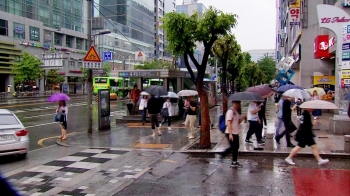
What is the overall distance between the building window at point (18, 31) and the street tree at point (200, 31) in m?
51.3

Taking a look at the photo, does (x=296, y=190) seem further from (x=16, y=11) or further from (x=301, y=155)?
(x=16, y=11)

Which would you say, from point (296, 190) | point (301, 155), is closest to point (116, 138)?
point (301, 155)

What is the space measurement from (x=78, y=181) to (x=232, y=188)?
10.9 feet

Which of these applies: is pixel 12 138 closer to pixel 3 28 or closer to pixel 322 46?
pixel 322 46

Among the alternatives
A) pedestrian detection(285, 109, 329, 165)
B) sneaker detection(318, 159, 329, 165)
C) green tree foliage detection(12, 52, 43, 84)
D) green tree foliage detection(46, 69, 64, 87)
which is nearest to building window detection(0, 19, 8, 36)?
green tree foliage detection(12, 52, 43, 84)

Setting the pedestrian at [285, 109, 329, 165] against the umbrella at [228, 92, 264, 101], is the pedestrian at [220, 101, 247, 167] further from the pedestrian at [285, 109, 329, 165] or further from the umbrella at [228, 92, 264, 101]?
the pedestrian at [285, 109, 329, 165]

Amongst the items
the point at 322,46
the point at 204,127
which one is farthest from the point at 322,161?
the point at 322,46

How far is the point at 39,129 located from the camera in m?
16.4

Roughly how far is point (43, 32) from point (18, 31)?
6.35 m

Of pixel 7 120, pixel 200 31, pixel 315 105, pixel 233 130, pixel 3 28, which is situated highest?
pixel 3 28

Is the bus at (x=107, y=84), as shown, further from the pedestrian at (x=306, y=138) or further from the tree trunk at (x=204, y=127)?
the pedestrian at (x=306, y=138)

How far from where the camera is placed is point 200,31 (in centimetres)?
1091

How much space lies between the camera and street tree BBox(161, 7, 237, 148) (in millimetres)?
10742

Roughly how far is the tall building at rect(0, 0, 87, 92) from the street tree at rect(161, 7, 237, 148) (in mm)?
43300
